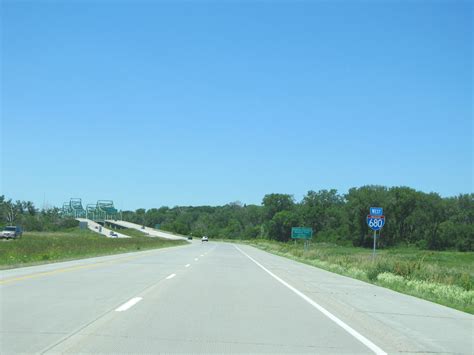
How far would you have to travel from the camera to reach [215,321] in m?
11.2

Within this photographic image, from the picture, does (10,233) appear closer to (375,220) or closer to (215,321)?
(375,220)

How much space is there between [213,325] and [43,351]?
140 inches

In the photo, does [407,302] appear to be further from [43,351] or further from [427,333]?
[43,351]

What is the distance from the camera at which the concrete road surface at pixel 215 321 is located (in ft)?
29.0

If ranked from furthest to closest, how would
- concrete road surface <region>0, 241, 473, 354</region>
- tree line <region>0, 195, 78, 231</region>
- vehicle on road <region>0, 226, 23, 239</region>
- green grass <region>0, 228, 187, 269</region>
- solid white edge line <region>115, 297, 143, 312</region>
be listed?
tree line <region>0, 195, 78, 231</region> < vehicle on road <region>0, 226, 23, 239</region> < green grass <region>0, 228, 187, 269</region> < solid white edge line <region>115, 297, 143, 312</region> < concrete road surface <region>0, 241, 473, 354</region>

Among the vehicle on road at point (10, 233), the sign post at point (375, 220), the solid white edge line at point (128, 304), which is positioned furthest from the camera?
the vehicle on road at point (10, 233)

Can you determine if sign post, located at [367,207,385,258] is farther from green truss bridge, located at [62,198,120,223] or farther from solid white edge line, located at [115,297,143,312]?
green truss bridge, located at [62,198,120,223]

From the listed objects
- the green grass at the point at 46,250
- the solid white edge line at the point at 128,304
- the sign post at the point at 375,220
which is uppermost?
the sign post at the point at 375,220

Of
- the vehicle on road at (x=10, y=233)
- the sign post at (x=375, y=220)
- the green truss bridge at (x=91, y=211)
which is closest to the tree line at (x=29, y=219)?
the green truss bridge at (x=91, y=211)

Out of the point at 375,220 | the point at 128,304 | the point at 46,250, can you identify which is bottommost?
the point at 46,250

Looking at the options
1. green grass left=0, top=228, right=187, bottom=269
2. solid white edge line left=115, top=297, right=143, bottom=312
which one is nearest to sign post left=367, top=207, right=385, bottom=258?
green grass left=0, top=228, right=187, bottom=269

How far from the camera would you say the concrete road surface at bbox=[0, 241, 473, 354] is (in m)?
8.83

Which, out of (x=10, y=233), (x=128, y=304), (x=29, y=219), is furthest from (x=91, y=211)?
(x=128, y=304)

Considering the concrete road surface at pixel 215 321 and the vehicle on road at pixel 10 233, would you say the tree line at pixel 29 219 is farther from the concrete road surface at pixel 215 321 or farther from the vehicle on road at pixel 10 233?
the concrete road surface at pixel 215 321
